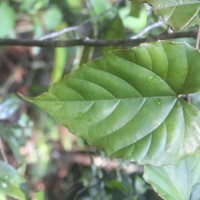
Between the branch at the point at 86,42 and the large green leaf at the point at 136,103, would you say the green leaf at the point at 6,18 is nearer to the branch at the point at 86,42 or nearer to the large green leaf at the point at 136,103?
the branch at the point at 86,42

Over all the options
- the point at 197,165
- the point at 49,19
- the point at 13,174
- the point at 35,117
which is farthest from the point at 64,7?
the point at 197,165

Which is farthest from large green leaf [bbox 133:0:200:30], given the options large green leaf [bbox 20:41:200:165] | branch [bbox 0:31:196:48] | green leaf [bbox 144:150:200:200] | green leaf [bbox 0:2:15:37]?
green leaf [bbox 0:2:15:37]

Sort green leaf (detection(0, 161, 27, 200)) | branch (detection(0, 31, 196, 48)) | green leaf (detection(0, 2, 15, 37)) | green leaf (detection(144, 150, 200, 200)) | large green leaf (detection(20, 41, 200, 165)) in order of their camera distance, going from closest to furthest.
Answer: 1. large green leaf (detection(20, 41, 200, 165))
2. green leaf (detection(144, 150, 200, 200))
3. green leaf (detection(0, 161, 27, 200))
4. branch (detection(0, 31, 196, 48))
5. green leaf (detection(0, 2, 15, 37))

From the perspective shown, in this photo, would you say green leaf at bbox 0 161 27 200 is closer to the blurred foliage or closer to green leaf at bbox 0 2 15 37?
the blurred foliage

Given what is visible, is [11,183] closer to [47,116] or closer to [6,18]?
[6,18]

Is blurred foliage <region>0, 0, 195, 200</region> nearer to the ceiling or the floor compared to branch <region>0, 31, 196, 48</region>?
nearer to the floor

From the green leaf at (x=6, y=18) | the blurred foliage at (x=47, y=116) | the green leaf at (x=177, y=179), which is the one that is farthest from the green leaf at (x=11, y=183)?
the green leaf at (x=6, y=18)

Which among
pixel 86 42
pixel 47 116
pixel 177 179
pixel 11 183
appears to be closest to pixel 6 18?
pixel 47 116
